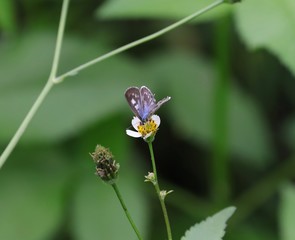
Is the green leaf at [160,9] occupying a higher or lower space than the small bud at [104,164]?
higher

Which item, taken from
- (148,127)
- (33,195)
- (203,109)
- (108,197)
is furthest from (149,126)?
(203,109)

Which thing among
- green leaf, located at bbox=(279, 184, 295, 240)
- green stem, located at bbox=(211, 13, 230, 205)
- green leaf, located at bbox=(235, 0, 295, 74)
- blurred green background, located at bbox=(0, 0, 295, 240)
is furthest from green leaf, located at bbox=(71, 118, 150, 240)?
green leaf, located at bbox=(235, 0, 295, 74)

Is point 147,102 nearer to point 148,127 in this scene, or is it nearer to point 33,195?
point 148,127

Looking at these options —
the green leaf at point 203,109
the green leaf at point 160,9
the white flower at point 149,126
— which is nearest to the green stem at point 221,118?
the green leaf at point 203,109

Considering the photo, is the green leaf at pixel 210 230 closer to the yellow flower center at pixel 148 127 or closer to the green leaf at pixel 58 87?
the yellow flower center at pixel 148 127

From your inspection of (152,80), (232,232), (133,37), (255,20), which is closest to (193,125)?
(152,80)

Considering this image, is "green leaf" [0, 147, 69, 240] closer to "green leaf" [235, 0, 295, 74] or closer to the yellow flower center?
"green leaf" [235, 0, 295, 74]
